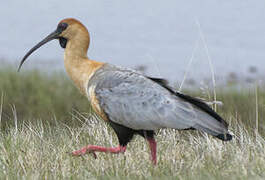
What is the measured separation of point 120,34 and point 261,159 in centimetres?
1118

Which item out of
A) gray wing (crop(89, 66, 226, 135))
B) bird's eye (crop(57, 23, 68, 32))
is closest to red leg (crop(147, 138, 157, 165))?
gray wing (crop(89, 66, 226, 135))

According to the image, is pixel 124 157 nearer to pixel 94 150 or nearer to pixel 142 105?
pixel 94 150

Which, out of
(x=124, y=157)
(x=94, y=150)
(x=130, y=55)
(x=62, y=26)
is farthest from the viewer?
(x=130, y=55)

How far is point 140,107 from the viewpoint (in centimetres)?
582

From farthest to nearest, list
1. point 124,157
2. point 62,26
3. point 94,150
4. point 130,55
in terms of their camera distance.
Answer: point 130,55 → point 62,26 → point 94,150 → point 124,157

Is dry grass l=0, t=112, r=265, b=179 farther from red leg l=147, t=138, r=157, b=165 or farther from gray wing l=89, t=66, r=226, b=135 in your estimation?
gray wing l=89, t=66, r=226, b=135

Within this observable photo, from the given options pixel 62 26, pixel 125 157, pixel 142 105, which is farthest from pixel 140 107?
pixel 62 26

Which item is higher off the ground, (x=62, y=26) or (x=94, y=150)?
(x=62, y=26)

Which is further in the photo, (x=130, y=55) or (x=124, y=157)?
(x=130, y=55)

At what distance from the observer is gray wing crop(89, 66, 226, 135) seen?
5.65 meters

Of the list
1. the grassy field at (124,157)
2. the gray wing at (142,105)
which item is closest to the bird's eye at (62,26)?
the gray wing at (142,105)

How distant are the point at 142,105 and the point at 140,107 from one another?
25 millimetres

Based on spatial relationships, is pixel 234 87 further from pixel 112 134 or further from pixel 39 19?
pixel 39 19

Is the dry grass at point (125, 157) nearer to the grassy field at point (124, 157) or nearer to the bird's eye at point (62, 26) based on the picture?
the grassy field at point (124, 157)
